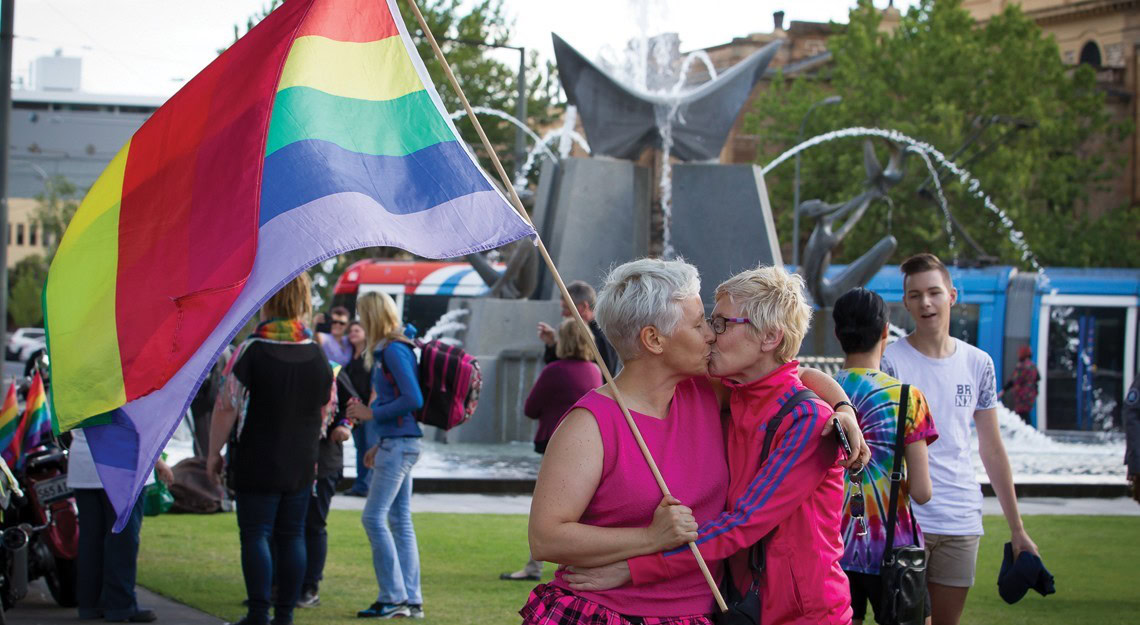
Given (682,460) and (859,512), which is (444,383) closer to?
(859,512)

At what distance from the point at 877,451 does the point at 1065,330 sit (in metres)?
23.5

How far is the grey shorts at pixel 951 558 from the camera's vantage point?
209 inches

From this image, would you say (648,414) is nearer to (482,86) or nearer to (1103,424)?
(1103,424)

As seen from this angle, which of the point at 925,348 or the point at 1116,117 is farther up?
the point at 1116,117

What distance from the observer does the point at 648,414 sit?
3.63 m

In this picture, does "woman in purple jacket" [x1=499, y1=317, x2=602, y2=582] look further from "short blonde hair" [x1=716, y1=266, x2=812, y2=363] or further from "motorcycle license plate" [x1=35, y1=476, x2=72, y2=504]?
"short blonde hair" [x1=716, y1=266, x2=812, y2=363]

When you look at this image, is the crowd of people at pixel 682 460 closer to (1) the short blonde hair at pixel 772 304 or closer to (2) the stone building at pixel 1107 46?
(1) the short blonde hair at pixel 772 304

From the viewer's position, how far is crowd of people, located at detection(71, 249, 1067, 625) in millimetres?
3533

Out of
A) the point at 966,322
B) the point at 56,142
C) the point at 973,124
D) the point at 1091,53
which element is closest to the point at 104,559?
the point at 966,322

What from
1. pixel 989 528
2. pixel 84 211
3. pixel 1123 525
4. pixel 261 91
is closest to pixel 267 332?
pixel 84 211

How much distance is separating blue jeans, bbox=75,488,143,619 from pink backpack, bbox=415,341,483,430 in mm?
1661

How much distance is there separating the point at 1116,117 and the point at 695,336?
61365 mm

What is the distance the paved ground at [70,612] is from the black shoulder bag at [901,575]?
163 inches

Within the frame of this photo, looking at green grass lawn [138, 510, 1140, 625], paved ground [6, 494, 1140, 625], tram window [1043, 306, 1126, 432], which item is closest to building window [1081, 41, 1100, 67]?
tram window [1043, 306, 1126, 432]
